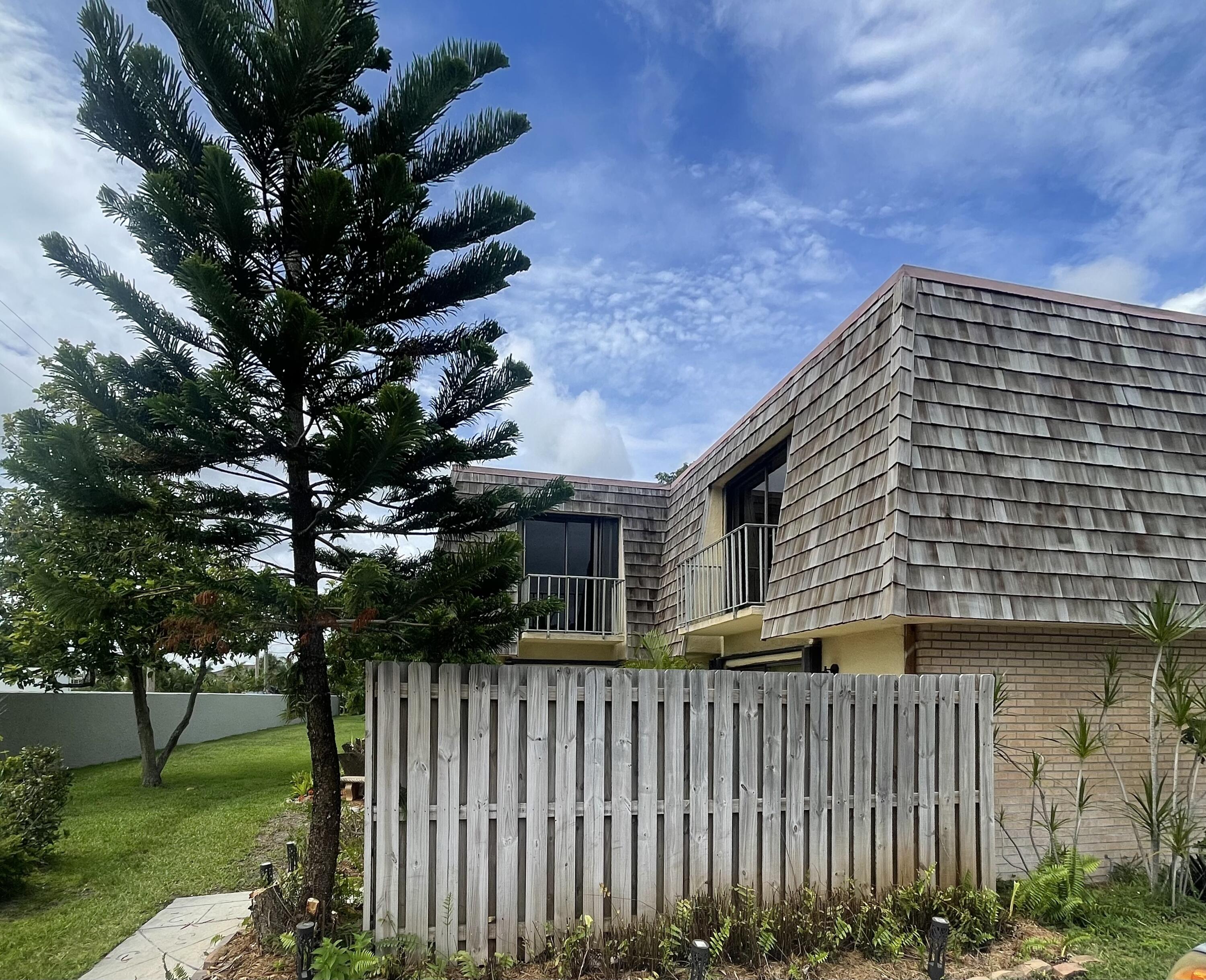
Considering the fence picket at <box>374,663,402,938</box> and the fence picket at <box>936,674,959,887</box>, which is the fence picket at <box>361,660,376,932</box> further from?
the fence picket at <box>936,674,959,887</box>

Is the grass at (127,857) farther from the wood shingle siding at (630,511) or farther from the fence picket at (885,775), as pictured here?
the wood shingle siding at (630,511)

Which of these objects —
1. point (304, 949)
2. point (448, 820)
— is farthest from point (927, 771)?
point (304, 949)

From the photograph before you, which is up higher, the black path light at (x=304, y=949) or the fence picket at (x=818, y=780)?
the fence picket at (x=818, y=780)

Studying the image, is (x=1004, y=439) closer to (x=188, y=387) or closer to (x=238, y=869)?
(x=188, y=387)

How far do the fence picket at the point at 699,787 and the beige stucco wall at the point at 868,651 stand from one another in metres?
2.30

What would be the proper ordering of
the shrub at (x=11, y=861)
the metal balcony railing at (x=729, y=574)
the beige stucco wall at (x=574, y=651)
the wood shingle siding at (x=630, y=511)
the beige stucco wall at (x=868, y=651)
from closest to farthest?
the shrub at (x=11, y=861) → the beige stucco wall at (x=868, y=651) → the metal balcony railing at (x=729, y=574) → the beige stucco wall at (x=574, y=651) → the wood shingle siding at (x=630, y=511)

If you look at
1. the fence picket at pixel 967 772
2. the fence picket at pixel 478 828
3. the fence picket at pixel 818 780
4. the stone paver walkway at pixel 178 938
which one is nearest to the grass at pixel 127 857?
the stone paver walkway at pixel 178 938

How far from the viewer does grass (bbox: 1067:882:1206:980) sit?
4449mm

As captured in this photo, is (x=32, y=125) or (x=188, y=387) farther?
(x=32, y=125)

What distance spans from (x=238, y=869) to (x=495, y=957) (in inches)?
Answer: 150

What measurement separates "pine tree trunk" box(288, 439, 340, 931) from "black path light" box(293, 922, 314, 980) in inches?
21.1

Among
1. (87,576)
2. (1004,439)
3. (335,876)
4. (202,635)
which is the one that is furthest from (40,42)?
(1004,439)

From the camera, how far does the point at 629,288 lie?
10.6 meters

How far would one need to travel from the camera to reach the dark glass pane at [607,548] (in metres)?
13.6
